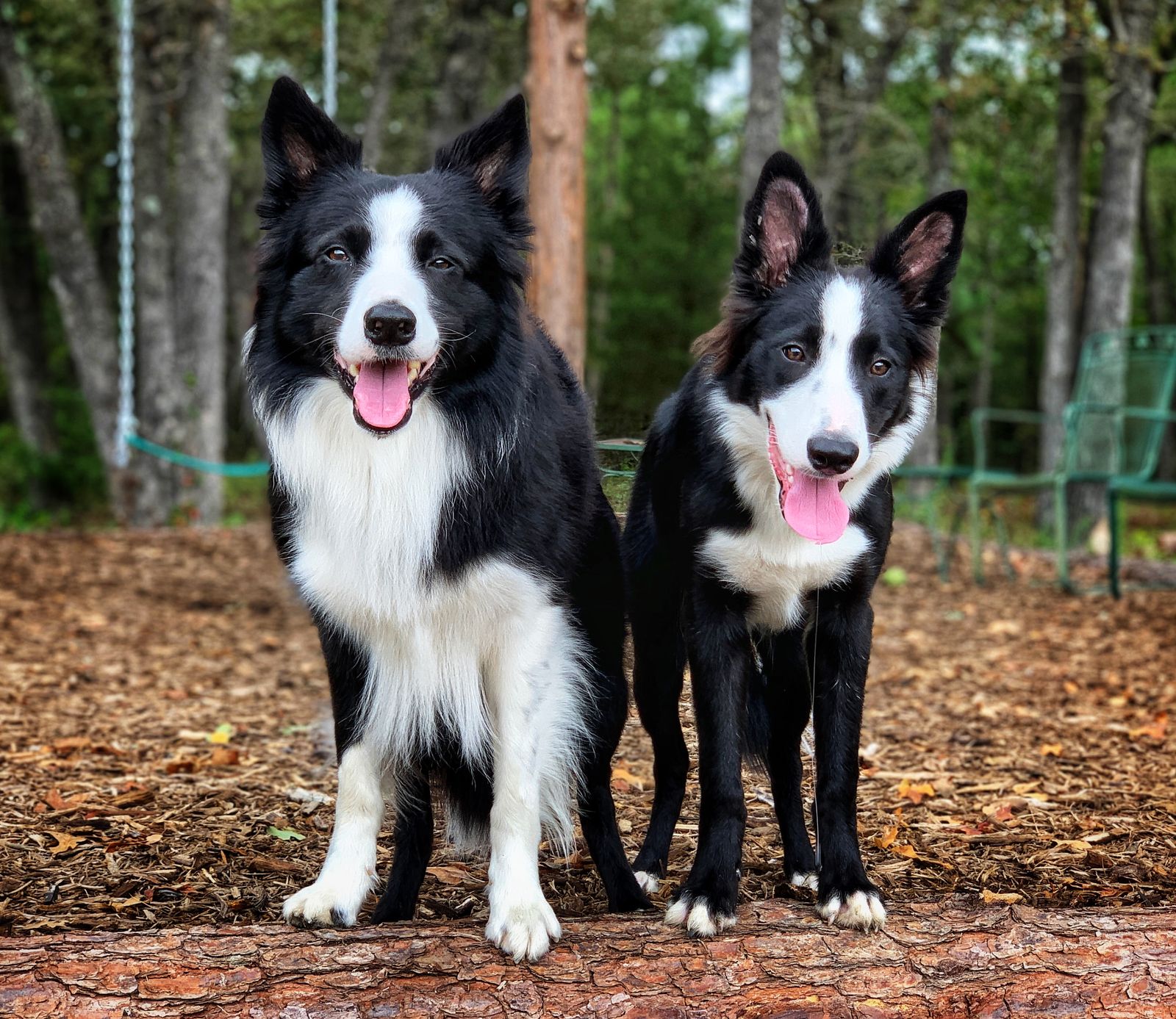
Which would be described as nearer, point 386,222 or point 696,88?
point 386,222

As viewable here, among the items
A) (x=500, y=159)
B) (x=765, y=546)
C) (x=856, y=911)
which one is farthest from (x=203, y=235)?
(x=856, y=911)

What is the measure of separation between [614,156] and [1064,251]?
13.0 meters

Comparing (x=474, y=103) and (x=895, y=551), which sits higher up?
(x=474, y=103)

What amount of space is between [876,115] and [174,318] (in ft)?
32.8

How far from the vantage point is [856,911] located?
8.73ft

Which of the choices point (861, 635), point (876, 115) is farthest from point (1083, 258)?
point (861, 635)

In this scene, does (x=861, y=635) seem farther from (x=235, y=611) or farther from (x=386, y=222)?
(x=235, y=611)

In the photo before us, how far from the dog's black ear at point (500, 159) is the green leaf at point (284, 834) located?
1.90 metres

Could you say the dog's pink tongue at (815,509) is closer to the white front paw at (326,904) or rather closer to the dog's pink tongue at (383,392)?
the dog's pink tongue at (383,392)

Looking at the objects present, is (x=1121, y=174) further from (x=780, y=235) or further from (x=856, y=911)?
(x=856, y=911)

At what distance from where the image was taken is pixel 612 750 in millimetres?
3305

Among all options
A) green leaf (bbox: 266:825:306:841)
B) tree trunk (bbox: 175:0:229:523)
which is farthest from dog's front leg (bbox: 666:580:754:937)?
tree trunk (bbox: 175:0:229:523)

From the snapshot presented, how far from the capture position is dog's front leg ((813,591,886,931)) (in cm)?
288

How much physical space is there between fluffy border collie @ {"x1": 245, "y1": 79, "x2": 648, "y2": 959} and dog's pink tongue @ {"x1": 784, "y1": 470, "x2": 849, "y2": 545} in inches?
22.6
